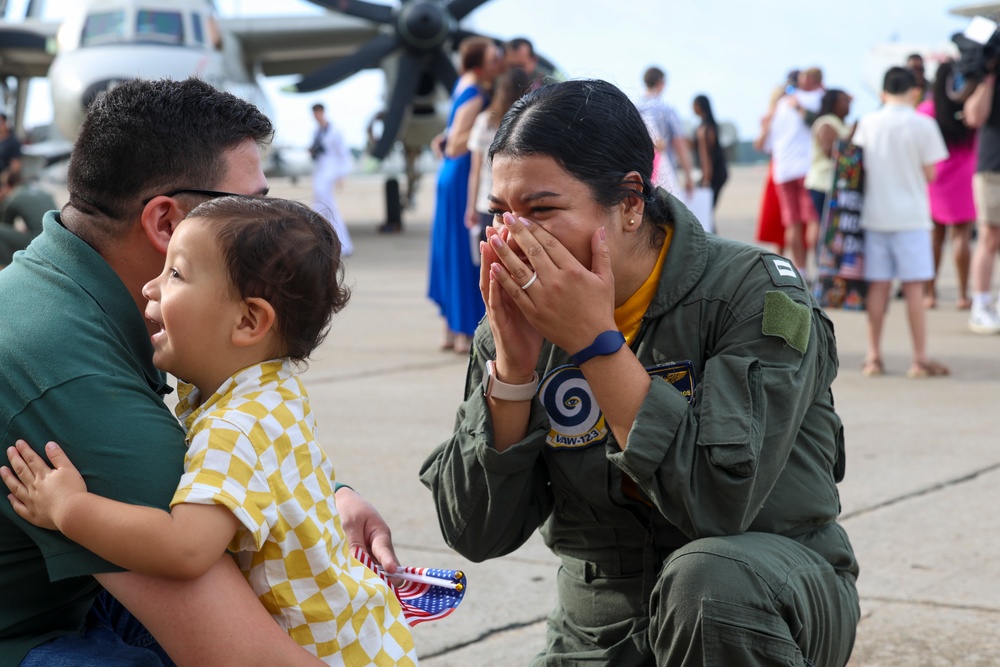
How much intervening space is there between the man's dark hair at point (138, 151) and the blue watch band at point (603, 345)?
2.29ft

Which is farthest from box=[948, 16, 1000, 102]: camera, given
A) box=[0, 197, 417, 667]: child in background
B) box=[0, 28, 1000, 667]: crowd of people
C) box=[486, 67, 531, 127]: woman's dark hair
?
box=[0, 197, 417, 667]: child in background

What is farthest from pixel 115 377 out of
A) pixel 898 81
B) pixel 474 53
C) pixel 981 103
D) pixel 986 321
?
pixel 986 321

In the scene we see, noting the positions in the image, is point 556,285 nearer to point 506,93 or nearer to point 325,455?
point 325,455

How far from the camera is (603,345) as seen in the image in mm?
1980

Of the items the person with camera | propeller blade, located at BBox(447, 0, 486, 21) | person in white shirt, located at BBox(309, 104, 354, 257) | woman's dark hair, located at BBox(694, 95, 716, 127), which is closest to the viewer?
the person with camera

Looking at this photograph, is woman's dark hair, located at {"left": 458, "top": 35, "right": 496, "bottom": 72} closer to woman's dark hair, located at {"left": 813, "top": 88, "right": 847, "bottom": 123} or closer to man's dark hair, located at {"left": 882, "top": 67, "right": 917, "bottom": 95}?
man's dark hair, located at {"left": 882, "top": 67, "right": 917, "bottom": 95}

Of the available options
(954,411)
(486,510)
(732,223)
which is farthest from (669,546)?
(732,223)

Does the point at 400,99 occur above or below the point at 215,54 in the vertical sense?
below

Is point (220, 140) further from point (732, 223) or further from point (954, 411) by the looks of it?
point (732, 223)

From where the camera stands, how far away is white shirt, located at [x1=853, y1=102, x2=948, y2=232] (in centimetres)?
663

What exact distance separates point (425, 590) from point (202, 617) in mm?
600

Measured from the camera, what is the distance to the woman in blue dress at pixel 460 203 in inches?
284

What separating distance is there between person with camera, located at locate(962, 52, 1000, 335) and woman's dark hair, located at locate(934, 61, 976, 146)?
0.59 m

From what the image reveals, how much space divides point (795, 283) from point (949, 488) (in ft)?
8.57
